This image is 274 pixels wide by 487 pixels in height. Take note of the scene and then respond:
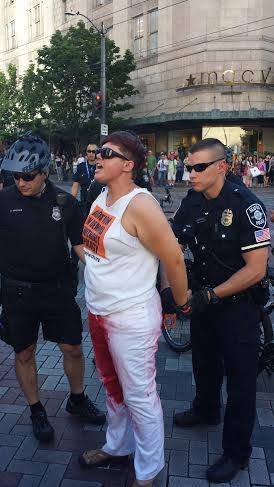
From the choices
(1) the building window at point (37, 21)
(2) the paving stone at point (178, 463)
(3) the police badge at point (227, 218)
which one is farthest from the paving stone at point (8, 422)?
(1) the building window at point (37, 21)

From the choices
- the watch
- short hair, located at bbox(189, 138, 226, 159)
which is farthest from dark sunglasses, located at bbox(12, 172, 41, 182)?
the watch

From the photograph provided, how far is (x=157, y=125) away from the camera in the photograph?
1203 inches

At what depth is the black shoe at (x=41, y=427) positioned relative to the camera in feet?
10.5

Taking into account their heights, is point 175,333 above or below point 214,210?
below

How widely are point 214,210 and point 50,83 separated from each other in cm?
2842

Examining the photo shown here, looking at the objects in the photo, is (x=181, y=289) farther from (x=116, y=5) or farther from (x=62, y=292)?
(x=116, y=5)

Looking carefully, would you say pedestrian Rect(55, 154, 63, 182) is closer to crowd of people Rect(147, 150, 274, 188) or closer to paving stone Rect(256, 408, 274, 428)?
crowd of people Rect(147, 150, 274, 188)

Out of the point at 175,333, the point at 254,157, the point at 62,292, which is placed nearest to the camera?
the point at 62,292

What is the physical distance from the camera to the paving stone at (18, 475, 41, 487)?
277 cm

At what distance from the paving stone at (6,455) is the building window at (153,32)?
30.6m

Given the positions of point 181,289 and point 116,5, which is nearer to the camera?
point 181,289

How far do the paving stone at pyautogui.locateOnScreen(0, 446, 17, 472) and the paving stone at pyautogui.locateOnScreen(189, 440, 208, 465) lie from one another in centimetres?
112

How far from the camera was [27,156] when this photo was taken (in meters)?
2.89

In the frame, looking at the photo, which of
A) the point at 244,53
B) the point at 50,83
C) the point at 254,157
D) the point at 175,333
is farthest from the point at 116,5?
the point at 175,333
